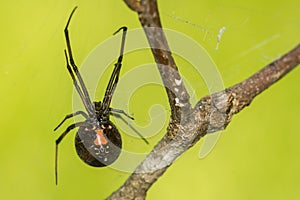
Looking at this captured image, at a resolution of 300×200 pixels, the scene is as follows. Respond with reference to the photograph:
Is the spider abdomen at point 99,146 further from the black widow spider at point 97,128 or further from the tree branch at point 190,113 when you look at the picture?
the tree branch at point 190,113

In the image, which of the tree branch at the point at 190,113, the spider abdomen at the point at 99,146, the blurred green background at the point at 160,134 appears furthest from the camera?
the blurred green background at the point at 160,134

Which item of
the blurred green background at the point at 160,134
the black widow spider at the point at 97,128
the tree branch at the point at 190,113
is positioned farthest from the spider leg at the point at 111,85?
the tree branch at the point at 190,113

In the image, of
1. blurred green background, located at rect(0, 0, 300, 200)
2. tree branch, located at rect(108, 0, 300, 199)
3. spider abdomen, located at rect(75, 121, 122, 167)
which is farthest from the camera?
blurred green background, located at rect(0, 0, 300, 200)

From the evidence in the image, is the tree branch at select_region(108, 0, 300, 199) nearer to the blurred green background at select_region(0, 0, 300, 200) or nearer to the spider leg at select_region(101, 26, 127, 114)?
the spider leg at select_region(101, 26, 127, 114)

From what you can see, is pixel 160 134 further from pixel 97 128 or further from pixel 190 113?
pixel 190 113

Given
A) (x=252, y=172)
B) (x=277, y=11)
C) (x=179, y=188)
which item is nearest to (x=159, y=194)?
(x=179, y=188)

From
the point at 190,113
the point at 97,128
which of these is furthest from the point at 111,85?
the point at 190,113

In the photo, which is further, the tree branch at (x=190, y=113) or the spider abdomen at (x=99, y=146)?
the spider abdomen at (x=99, y=146)

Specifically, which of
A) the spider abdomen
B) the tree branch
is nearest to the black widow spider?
the spider abdomen
